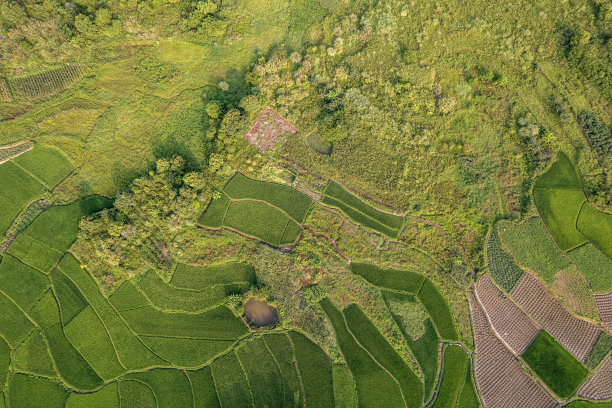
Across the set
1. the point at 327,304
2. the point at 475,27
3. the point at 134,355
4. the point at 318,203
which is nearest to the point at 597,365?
the point at 327,304

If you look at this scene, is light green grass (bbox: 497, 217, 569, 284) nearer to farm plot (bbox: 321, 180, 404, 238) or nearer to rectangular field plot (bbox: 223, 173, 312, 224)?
farm plot (bbox: 321, 180, 404, 238)

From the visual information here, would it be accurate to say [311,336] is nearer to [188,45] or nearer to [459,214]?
[459,214]

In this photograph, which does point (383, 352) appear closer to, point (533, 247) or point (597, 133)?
point (533, 247)

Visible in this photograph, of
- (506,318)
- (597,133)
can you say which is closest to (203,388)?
(506,318)

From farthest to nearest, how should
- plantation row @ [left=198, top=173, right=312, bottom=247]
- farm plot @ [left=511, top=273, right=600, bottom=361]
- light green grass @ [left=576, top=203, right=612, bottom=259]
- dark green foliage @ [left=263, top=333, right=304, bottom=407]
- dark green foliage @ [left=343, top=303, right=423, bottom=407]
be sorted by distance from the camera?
1. plantation row @ [left=198, top=173, right=312, bottom=247]
2. light green grass @ [left=576, top=203, right=612, bottom=259]
3. farm plot @ [left=511, top=273, right=600, bottom=361]
4. dark green foliage @ [left=343, top=303, right=423, bottom=407]
5. dark green foliage @ [left=263, top=333, right=304, bottom=407]

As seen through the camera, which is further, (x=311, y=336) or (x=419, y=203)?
(x=419, y=203)

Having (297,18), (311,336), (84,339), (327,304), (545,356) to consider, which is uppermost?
(297,18)

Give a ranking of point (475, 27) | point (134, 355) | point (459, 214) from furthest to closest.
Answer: point (475, 27) < point (459, 214) < point (134, 355)

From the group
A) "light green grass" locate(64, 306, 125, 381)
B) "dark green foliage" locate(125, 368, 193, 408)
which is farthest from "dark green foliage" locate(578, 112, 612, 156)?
"light green grass" locate(64, 306, 125, 381)
